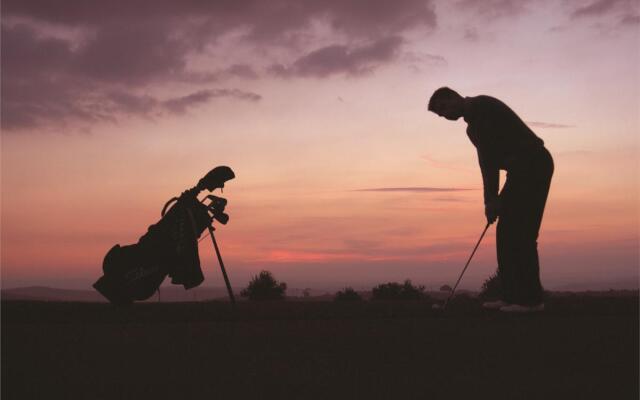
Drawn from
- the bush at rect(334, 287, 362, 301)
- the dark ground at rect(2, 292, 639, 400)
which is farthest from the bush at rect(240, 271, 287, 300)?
the dark ground at rect(2, 292, 639, 400)

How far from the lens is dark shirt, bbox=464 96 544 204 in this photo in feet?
25.0

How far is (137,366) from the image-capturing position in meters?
4.53

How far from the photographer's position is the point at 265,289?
12.9 metres

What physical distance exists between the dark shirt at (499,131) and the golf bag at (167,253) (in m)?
2.59

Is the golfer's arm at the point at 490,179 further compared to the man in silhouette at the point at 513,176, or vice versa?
the golfer's arm at the point at 490,179

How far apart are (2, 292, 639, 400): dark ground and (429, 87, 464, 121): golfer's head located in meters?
2.09

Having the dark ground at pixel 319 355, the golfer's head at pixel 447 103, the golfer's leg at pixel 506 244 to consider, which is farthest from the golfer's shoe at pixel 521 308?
the golfer's head at pixel 447 103

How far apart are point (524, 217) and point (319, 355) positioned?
3.52 m

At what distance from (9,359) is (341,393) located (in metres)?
2.39

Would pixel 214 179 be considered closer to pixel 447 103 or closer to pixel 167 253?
pixel 167 253

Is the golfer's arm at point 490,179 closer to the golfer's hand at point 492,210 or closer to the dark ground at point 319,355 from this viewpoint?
the golfer's hand at point 492,210

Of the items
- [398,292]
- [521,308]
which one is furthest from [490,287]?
[521,308]

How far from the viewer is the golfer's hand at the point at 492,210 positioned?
25.3 ft

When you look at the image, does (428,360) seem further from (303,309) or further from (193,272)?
(303,309)
